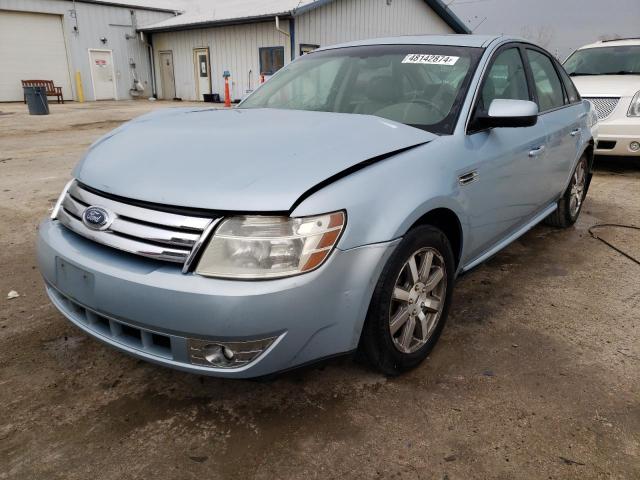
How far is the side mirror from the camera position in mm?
2506

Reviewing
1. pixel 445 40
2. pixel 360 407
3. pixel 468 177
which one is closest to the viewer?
pixel 360 407

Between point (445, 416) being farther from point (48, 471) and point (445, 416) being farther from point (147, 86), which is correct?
point (147, 86)

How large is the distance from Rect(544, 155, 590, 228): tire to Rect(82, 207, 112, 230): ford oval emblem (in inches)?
146

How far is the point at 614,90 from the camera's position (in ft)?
22.3

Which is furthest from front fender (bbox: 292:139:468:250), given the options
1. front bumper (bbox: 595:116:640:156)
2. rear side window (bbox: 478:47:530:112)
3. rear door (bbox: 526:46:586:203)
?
front bumper (bbox: 595:116:640:156)

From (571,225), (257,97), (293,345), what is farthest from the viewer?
(571,225)

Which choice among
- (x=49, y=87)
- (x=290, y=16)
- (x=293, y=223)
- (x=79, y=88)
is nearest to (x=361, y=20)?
(x=290, y=16)

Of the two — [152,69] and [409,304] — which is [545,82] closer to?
[409,304]

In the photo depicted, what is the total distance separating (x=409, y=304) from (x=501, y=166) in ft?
3.45

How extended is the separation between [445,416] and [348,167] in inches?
43.3

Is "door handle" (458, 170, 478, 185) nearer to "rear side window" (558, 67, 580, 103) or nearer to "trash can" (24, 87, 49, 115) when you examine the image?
"rear side window" (558, 67, 580, 103)

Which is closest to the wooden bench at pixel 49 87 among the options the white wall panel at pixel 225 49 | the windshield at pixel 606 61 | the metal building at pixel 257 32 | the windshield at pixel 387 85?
the metal building at pixel 257 32

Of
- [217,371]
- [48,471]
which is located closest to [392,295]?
[217,371]

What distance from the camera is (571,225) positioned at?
185 inches
